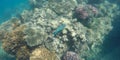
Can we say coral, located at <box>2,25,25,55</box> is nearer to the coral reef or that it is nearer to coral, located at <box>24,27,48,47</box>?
the coral reef

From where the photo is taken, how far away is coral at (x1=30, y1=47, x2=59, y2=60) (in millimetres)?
7764

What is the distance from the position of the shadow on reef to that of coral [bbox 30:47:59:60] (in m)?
4.35

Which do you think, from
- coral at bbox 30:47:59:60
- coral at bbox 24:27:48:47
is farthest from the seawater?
coral at bbox 30:47:59:60

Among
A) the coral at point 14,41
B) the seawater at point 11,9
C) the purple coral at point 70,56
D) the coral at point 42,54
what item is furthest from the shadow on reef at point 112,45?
the seawater at point 11,9

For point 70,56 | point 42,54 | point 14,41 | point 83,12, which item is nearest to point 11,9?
point 83,12

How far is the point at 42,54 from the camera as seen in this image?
26.0ft

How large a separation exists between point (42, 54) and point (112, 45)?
Answer: 5439 mm

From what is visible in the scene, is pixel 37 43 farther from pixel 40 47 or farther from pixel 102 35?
pixel 102 35

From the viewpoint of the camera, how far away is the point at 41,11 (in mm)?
10562

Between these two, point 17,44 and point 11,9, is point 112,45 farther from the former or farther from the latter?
point 11,9

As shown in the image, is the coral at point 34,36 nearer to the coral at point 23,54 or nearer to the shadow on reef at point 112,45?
the coral at point 23,54

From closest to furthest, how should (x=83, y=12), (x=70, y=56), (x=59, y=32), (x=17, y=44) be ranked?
1. (x=17, y=44)
2. (x=70, y=56)
3. (x=59, y=32)
4. (x=83, y=12)

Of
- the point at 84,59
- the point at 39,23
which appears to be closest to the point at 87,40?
the point at 84,59

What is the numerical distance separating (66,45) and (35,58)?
84.3 inches
